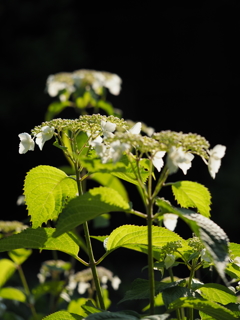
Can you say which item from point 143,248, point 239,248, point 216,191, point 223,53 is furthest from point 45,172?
point 223,53

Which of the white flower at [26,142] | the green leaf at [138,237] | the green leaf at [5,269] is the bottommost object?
the green leaf at [5,269]

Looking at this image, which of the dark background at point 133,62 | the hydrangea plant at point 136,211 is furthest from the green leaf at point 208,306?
the dark background at point 133,62

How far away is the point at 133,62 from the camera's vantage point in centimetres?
872

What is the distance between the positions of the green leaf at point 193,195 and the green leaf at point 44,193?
0.63ft

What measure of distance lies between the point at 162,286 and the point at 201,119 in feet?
24.3

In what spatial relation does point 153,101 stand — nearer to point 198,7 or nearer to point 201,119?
point 201,119

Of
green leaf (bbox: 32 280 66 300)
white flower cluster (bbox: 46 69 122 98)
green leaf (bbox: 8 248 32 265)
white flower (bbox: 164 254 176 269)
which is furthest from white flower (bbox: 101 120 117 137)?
white flower cluster (bbox: 46 69 122 98)

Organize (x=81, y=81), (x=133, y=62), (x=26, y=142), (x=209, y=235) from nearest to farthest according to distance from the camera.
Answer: (x=209, y=235), (x=26, y=142), (x=81, y=81), (x=133, y=62)

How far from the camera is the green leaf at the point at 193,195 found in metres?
0.79

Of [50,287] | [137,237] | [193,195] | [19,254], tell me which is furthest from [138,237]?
[19,254]

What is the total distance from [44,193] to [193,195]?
246mm

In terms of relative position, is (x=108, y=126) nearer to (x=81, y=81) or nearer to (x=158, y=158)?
(x=158, y=158)

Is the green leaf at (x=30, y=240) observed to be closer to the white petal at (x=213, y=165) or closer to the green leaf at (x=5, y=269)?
the white petal at (x=213, y=165)

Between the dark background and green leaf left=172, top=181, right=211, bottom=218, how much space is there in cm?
671
